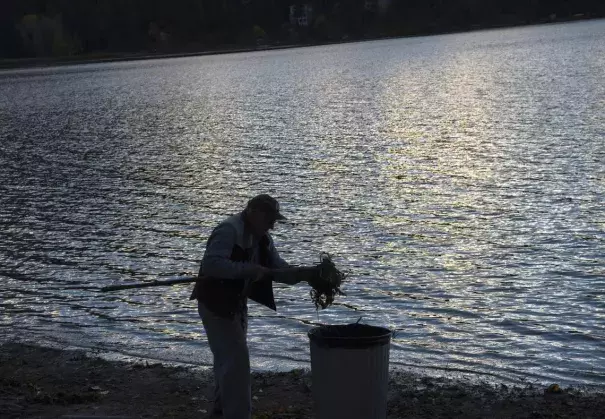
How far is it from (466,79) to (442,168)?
142 feet

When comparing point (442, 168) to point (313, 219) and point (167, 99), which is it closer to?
Answer: point (313, 219)

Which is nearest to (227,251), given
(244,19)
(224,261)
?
(224,261)

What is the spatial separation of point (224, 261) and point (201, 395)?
2641 millimetres

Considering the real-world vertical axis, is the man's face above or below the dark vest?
above

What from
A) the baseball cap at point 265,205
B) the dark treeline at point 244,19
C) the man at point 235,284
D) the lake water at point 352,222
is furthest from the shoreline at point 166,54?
the baseball cap at point 265,205

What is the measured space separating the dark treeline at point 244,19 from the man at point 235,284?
171m

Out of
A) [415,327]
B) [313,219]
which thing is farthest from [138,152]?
[415,327]

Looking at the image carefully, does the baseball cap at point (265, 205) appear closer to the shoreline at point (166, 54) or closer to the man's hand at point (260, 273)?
the man's hand at point (260, 273)

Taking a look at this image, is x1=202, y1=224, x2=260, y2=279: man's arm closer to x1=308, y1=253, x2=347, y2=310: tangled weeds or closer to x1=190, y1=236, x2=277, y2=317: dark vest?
x1=190, y1=236, x2=277, y2=317: dark vest

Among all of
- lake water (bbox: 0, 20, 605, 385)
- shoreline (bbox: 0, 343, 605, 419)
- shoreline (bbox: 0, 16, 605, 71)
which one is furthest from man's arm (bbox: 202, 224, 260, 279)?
shoreline (bbox: 0, 16, 605, 71)

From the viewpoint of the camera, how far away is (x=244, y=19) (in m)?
192

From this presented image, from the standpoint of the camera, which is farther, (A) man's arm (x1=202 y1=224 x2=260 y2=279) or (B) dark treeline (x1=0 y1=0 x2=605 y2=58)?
(B) dark treeline (x1=0 y1=0 x2=605 y2=58)

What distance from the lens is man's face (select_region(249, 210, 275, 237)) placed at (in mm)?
8156

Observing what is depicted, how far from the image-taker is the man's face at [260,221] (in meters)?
8.16
